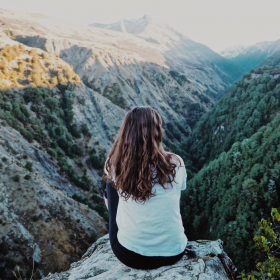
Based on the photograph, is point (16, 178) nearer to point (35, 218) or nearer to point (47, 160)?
point (35, 218)

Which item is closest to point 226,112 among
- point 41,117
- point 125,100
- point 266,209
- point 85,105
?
point 125,100

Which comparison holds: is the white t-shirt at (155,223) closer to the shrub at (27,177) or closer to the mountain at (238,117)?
the shrub at (27,177)

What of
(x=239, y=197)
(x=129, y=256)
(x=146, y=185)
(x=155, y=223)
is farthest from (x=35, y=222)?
(x=239, y=197)

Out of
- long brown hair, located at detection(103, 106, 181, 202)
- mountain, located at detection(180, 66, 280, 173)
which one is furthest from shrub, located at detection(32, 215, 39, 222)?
mountain, located at detection(180, 66, 280, 173)

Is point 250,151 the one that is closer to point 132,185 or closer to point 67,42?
point 132,185

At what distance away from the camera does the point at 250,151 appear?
2441 centimetres

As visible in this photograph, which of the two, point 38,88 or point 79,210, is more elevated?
point 38,88

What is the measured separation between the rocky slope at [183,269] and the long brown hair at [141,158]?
1534mm

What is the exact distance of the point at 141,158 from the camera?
2.97 metres

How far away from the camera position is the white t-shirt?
3006 millimetres

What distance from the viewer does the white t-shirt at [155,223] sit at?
3006 millimetres

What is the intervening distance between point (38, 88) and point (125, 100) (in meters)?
31.6

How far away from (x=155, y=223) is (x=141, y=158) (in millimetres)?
1027

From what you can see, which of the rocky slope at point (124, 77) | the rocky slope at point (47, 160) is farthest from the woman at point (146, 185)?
the rocky slope at point (124, 77)
